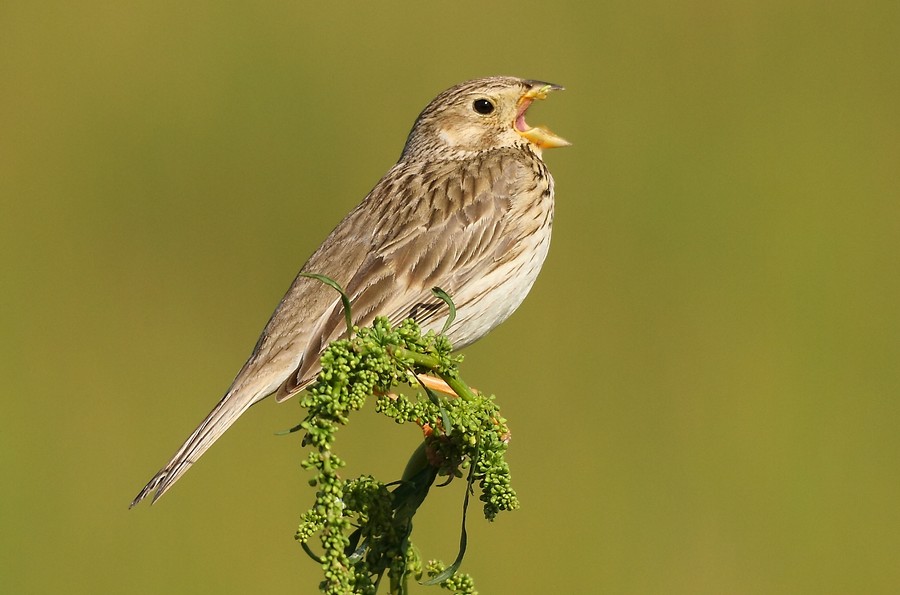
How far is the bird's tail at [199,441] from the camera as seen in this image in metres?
4.25

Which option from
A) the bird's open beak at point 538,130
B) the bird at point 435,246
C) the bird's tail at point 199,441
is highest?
the bird's open beak at point 538,130

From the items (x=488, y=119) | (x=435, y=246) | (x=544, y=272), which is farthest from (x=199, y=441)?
(x=544, y=272)

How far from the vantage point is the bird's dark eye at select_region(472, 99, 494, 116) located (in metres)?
6.23

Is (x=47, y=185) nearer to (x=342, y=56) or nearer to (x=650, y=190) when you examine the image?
(x=342, y=56)

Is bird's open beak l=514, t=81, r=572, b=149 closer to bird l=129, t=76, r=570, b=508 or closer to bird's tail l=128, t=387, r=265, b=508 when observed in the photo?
bird l=129, t=76, r=570, b=508

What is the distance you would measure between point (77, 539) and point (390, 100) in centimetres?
452

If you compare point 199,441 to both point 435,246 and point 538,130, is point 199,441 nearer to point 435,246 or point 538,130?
point 435,246

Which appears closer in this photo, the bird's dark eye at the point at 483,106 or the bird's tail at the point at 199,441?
the bird's tail at the point at 199,441

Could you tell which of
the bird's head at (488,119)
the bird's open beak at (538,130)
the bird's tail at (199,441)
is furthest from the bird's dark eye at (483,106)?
the bird's tail at (199,441)

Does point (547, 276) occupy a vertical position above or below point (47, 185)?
below

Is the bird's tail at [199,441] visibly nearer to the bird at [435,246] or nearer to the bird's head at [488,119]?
the bird at [435,246]

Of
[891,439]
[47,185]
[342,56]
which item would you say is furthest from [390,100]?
[891,439]

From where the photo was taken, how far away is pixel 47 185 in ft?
33.7

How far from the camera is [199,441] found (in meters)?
4.44
